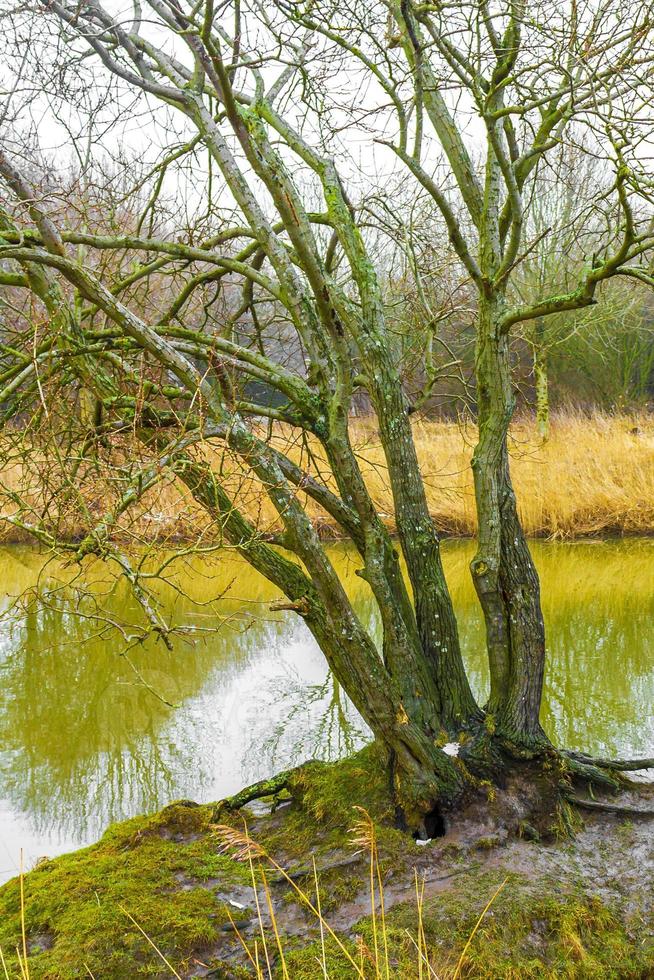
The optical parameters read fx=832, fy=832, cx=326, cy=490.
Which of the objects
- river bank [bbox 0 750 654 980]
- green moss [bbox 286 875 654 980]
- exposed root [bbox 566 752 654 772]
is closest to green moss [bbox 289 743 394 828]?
river bank [bbox 0 750 654 980]

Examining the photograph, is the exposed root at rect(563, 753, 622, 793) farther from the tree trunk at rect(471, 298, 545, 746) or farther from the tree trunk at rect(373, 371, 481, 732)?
the tree trunk at rect(373, 371, 481, 732)

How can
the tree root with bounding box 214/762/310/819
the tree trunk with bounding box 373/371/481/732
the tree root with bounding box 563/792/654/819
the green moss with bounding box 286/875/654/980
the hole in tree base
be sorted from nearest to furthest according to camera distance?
1. the green moss with bounding box 286/875/654/980
2. the hole in tree base
3. the tree root with bounding box 563/792/654/819
4. the tree trunk with bounding box 373/371/481/732
5. the tree root with bounding box 214/762/310/819

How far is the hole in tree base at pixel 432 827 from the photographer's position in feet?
12.3

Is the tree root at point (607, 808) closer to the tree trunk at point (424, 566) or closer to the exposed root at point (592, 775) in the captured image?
the exposed root at point (592, 775)

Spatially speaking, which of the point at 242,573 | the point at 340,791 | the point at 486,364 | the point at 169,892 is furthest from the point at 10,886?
the point at 242,573

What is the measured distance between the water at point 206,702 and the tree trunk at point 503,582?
1.27 meters

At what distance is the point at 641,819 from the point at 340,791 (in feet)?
4.67

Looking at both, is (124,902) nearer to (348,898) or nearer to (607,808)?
(348,898)

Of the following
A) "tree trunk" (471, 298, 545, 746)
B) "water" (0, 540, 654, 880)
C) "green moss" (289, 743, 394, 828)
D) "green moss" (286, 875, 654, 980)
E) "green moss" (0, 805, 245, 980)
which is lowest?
"water" (0, 540, 654, 880)

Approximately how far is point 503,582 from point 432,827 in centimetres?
118

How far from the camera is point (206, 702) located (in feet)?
22.6

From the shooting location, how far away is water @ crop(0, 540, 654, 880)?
5246 millimetres

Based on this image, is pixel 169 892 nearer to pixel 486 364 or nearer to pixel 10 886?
pixel 10 886

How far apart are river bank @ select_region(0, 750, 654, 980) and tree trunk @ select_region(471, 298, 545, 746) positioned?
0.43 metres
